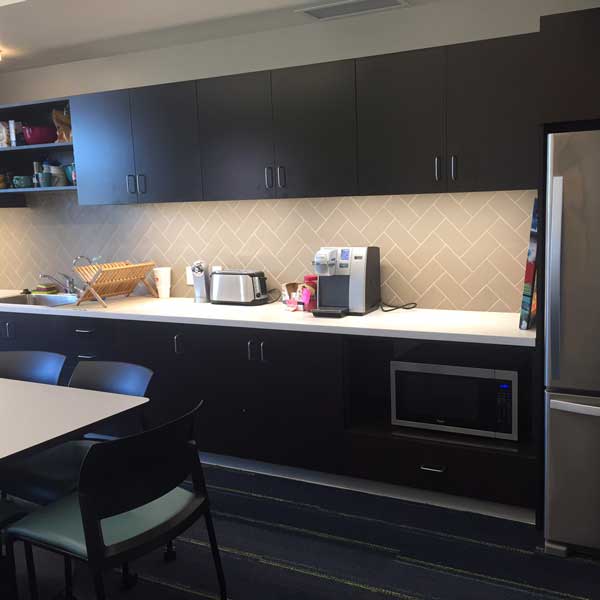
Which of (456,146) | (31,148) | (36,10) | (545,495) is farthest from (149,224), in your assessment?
(545,495)

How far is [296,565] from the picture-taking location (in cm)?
268

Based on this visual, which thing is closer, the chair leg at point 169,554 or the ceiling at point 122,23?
the chair leg at point 169,554

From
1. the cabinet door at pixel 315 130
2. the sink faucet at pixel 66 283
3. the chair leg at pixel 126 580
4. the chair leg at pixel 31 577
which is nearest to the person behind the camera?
the chair leg at pixel 31 577

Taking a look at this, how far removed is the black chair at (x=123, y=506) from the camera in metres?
1.88

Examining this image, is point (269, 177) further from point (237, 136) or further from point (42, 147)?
point (42, 147)

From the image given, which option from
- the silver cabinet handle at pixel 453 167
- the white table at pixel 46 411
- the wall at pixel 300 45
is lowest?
the white table at pixel 46 411

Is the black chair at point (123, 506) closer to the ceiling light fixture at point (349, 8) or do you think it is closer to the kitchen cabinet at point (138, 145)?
the kitchen cabinet at point (138, 145)

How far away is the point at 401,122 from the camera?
325 centimetres

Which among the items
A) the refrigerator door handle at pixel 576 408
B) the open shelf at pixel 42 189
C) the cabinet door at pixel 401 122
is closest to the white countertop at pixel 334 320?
the refrigerator door handle at pixel 576 408

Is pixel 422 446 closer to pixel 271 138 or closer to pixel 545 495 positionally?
pixel 545 495

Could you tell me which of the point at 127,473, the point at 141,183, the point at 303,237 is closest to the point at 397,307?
the point at 303,237

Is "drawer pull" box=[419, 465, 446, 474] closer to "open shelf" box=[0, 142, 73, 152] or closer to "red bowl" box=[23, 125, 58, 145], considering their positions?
"open shelf" box=[0, 142, 73, 152]

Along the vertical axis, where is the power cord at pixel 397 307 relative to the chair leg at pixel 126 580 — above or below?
above

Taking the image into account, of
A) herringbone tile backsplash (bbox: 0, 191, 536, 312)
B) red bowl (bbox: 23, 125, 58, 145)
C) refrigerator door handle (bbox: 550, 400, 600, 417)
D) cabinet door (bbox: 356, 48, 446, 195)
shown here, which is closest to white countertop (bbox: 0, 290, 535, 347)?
A: herringbone tile backsplash (bbox: 0, 191, 536, 312)
